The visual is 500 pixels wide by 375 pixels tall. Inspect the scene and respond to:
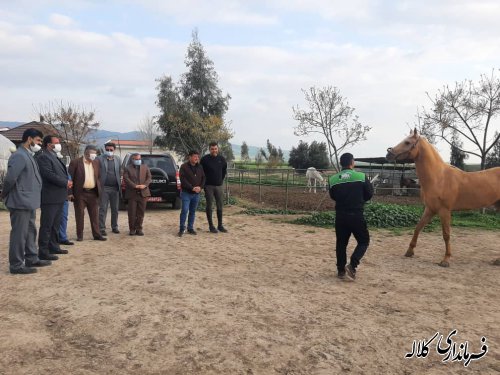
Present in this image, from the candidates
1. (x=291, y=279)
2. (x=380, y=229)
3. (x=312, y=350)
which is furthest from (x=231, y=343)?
(x=380, y=229)

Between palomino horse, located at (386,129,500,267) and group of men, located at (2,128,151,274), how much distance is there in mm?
4921

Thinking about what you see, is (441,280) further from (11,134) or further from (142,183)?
(11,134)

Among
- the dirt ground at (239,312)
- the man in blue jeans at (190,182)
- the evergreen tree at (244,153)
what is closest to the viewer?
the dirt ground at (239,312)

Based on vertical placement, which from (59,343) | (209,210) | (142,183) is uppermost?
(142,183)

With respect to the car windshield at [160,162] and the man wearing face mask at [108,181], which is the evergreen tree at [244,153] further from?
the man wearing face mask at [108,181]

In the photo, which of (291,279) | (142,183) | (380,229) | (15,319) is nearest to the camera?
(15,319)

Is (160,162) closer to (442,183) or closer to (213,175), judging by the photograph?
(213,175)

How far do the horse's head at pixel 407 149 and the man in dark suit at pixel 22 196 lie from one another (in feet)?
16.5

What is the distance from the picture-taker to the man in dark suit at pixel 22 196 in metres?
4.63

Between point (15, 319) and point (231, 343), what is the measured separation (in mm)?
1990

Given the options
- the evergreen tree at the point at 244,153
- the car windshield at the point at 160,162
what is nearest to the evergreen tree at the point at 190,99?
the car windshield at the point at 160,162

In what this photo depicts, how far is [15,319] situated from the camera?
11.3 feet

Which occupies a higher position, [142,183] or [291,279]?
[142,183]

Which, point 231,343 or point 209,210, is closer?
point 231,343
